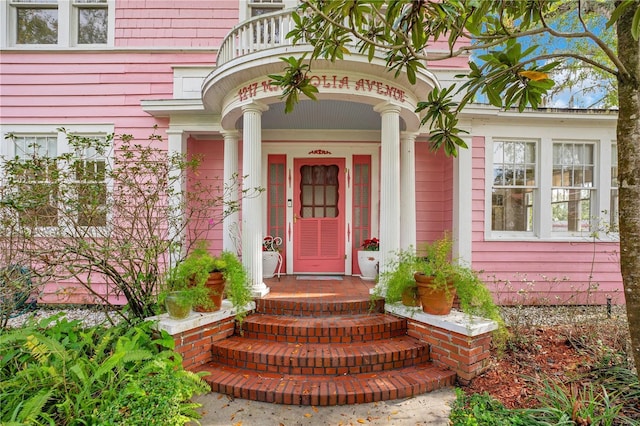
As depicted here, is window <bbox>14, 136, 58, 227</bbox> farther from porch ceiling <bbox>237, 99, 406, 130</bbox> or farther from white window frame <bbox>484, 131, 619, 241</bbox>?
white window frame <bbox>484, 131, 619, 241</bbox>

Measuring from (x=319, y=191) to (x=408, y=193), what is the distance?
1.66 meters

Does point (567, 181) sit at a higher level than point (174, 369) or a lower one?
higher

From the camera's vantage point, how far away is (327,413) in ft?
7.63

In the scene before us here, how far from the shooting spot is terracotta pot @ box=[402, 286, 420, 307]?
330cm

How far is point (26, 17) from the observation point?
5188 mm

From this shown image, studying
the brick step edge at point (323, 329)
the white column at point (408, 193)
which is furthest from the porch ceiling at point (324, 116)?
the brick step edge at point (323, 329)

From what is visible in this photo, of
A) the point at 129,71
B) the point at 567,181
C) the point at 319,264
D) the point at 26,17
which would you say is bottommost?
the point at 319,264

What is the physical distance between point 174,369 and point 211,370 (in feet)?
1.61

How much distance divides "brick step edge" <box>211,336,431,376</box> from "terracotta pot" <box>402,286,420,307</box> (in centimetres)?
40

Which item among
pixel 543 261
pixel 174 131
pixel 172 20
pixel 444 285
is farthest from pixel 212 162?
pixel 543 261

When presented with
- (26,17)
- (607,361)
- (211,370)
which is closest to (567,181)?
(607,361)

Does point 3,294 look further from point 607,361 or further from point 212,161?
point 607,361

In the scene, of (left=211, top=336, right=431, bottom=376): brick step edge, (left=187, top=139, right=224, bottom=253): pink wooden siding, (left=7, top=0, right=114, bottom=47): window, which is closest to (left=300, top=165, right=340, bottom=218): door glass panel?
(left=187, top=139, right=224, bottom=253): pink wooden siding

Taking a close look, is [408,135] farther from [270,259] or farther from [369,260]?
[270,259]
